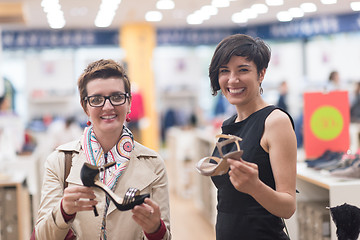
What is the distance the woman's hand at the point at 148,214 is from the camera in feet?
4.86

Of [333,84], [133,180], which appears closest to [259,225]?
[133,180]

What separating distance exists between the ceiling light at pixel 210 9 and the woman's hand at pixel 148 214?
859 cm

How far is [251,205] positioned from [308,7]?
9.05 meters

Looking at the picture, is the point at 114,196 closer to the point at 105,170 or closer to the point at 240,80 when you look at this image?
the point at 105,170

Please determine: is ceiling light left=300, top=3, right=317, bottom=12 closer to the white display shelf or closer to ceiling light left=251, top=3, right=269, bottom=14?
ceiling light left=251, top=3, right=269, bottom=14

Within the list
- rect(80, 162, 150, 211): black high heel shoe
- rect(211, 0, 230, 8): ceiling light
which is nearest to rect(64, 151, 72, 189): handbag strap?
rect(80, 162, 150, 211): black high heel shoe

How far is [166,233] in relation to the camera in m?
1.63

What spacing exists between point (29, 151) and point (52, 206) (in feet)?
15.4

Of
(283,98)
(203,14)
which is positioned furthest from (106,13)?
(283,98)

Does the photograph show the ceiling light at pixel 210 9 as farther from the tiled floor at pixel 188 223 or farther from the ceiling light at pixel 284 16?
the tiled floor at pixel 188 223

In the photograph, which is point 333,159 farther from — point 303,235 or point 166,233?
point 166,233

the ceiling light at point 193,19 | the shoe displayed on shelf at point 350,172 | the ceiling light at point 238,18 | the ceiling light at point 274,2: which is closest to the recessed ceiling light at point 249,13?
the ceiling light at point 238,18

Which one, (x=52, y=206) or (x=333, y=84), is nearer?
(x=52, y=206)

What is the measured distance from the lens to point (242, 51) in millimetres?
1744
